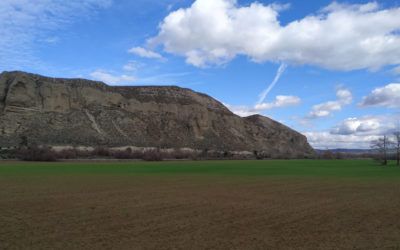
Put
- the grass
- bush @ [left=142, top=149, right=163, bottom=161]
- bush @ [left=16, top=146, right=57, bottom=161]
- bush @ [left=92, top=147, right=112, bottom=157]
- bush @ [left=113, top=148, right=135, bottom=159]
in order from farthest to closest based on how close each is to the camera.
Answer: bush @ [left=142, top=149, right=163, bottom=161] → bush @ [left=113, top=148, right=135, bottom=159] → bush @ [left=92, top=147, right=112, bottom=157] → bush @ [left=16, top=146, right=57, bottom=161] → the grass

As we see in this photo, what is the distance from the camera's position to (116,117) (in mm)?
135000

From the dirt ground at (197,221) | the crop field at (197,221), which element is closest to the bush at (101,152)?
the crop field at (197,221)

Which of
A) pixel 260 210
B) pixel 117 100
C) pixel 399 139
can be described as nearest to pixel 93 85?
pixel 117 100

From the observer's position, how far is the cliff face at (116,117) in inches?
4545

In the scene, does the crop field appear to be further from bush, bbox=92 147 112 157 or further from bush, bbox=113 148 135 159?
bush, bbox=113 148 135 159

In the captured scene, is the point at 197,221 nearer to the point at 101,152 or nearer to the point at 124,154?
the point at 101,152

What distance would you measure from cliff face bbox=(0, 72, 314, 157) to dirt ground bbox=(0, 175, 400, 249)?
8875cm

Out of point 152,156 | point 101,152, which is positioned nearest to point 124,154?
point 101,152

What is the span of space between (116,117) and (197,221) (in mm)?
119501

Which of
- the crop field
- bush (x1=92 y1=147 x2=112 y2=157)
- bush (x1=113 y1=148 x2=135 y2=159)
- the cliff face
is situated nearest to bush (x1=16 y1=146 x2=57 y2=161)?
the cliff face

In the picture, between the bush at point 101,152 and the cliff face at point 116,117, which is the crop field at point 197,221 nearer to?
the bush at point 101,152

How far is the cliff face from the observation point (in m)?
115

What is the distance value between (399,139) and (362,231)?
341 ft

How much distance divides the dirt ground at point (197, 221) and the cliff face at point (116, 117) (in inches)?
3494
